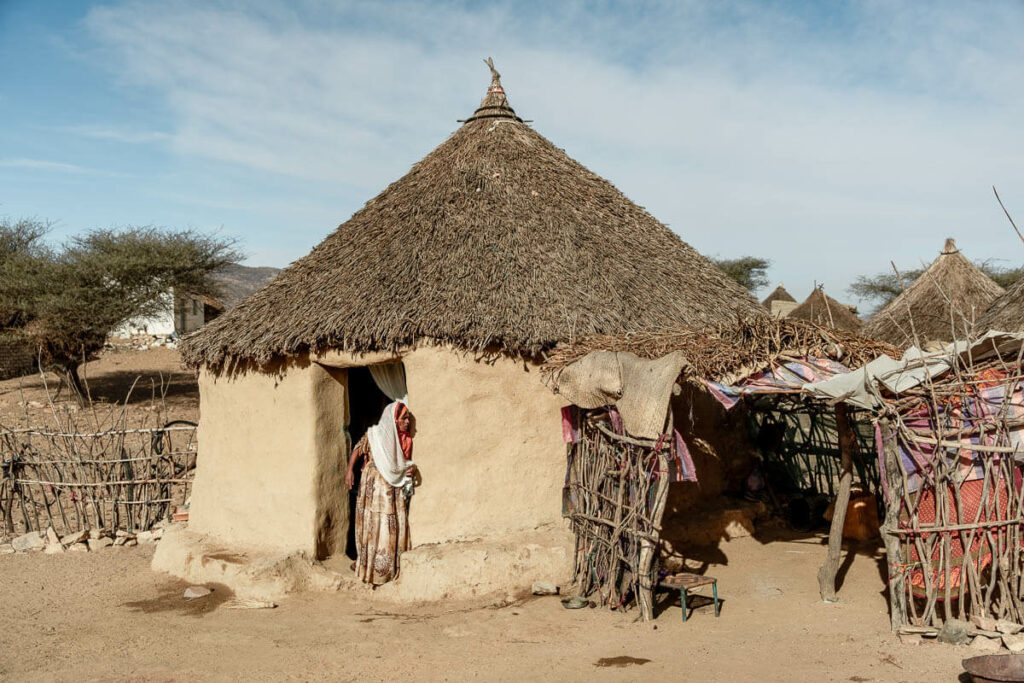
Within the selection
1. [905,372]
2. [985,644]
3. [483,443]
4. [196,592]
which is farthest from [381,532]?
[985,644]

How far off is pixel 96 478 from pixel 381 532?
4316mm

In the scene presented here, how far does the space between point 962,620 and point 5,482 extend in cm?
1009

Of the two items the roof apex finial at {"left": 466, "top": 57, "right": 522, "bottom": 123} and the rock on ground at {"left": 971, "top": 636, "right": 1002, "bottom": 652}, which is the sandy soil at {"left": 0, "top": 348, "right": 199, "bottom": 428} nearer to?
the roof apex finial at {"left": 466, "top": 57, "right": 522, "bottom": 123}

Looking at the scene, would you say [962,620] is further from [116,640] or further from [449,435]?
[116,640]

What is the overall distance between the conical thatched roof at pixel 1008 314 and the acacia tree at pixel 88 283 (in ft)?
55.9

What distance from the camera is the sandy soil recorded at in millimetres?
16062

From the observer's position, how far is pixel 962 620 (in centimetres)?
545

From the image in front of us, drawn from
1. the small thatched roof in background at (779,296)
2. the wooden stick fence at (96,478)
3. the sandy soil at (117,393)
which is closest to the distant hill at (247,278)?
the sandy soil at (117,393)

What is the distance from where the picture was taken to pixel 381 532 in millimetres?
7520

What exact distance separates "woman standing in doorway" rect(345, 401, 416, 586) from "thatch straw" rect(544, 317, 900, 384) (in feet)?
5.07

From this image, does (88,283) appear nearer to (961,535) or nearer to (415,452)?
(415,452)

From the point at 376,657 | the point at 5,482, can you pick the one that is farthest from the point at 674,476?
the point at 5,482

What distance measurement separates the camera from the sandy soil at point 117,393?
16.1 m

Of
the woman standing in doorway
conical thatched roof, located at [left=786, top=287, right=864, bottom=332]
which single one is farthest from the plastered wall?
conical thatched roof, located at [left=786, top=287, right=864, bottom=332]
